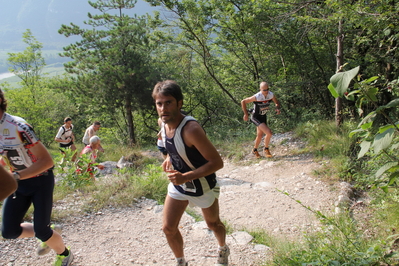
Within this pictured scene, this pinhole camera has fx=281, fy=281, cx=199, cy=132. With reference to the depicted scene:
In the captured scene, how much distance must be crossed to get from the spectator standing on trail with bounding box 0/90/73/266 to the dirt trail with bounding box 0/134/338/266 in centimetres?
74

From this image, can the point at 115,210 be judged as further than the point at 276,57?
No

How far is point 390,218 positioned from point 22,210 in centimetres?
400

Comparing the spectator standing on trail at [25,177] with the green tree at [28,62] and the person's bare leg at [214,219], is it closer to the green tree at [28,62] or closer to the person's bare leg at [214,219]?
the person's bare leg at [214,219]

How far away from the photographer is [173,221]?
2566 millimetres

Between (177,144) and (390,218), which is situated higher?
(177,144)

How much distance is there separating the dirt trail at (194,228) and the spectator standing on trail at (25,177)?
2.44 ft

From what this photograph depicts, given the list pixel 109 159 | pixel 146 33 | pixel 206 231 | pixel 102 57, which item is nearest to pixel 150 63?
pixel 146 33

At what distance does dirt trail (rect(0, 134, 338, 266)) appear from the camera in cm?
331

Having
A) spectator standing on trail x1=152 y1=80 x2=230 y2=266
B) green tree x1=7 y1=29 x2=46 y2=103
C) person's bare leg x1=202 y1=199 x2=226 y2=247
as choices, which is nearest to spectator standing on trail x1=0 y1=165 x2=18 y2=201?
spectator standing on trail x1=152 y1=80 x2=230 y2=266

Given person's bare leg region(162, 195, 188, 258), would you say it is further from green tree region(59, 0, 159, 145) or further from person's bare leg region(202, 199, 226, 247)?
green tree region(59, 0, 159, 145)

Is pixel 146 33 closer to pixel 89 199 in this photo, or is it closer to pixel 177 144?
pixel 89 199

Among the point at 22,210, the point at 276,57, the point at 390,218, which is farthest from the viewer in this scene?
the point at 276,57

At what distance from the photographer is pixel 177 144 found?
2.42 metres

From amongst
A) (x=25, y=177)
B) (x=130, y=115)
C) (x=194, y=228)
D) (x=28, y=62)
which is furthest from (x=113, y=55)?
(x=28, y=62)
